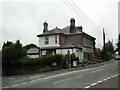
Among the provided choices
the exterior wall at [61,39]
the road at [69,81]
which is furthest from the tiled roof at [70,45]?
the road at [69,81]

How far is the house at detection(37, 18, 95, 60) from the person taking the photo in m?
45.3

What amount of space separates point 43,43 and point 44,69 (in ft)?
64.7

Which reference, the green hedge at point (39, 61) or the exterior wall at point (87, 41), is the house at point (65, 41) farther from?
the green hedge at point (39, 61)

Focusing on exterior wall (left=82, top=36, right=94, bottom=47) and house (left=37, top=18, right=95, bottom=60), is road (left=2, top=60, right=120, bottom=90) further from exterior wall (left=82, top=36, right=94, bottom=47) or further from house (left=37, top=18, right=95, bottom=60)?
exterior wall (left=82, top=36, right=94, bottom=47)

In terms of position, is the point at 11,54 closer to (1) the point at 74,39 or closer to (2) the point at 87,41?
(1) the point at 74,39

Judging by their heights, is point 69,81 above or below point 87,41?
below

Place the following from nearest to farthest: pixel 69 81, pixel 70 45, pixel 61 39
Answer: pixel 69 81 < pixel 70 45 < pixel 61 39

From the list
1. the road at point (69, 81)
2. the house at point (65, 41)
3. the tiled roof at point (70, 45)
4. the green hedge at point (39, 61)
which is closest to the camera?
the road at point (69, 81)

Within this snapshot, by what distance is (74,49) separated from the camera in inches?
1719

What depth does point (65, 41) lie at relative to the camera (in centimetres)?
4928

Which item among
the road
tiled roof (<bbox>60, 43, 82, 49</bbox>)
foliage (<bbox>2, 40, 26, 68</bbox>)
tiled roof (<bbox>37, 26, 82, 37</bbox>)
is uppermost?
tiled roof (<bbox>37, 26, 82, 37</bbox>)

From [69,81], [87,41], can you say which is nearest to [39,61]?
[69,81]

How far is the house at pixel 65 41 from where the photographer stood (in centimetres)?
4531

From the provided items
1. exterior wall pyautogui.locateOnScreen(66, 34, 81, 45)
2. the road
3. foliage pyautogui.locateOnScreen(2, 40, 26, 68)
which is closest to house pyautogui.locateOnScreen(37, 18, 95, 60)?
exterior wall pyautogui.locateOnScreen(66, 34, 81, 45)
